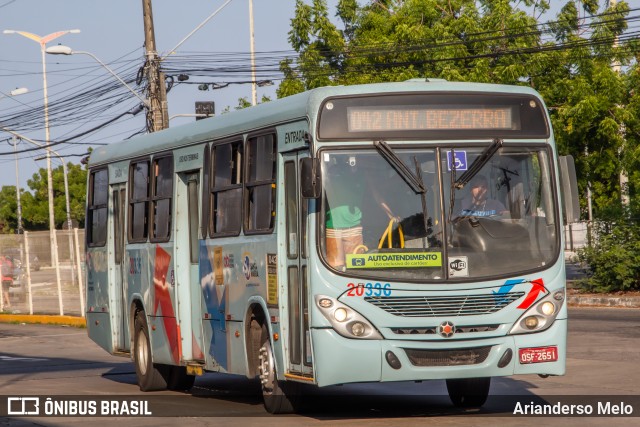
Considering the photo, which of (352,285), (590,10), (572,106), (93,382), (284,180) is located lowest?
(93,382)

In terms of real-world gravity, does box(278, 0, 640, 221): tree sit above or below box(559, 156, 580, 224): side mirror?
above

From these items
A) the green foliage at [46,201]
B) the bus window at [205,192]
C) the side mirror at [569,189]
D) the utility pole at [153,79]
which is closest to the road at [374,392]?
the side mirror at [569,189]

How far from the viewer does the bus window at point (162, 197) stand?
564 inches

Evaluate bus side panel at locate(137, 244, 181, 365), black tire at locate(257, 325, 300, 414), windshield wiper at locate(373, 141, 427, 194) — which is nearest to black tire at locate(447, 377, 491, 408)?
black tire at locate(257, 325, 300, 414)

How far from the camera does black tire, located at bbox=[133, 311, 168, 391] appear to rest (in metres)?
15.1

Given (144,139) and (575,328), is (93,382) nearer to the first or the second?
(144,139)

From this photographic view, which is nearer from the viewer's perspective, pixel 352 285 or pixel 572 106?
pixel 352 285

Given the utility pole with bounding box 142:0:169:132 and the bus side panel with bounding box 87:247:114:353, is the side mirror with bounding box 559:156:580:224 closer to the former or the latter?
the bus side panel with bounding box 87:247:114:353

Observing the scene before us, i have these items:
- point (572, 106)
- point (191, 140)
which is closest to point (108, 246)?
point (191, 140)

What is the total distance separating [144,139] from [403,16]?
78.6ft

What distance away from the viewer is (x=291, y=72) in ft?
131

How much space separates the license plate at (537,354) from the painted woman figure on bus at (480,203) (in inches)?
46.5

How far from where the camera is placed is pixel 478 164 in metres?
10.8

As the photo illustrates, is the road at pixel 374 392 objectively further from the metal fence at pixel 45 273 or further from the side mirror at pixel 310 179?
the metal fence at pixel 45 273
